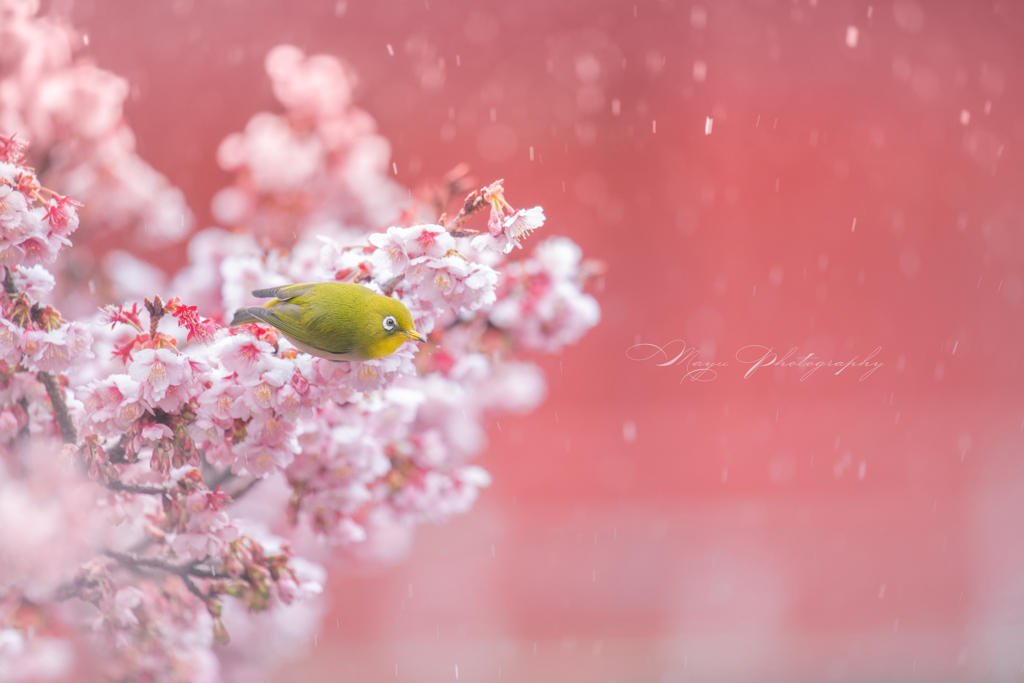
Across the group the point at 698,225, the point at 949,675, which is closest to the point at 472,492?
the point at 698,225

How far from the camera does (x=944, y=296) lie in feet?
3.26

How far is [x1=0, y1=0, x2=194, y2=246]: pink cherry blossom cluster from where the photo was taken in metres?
0.55

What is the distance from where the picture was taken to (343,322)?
0.90 ft

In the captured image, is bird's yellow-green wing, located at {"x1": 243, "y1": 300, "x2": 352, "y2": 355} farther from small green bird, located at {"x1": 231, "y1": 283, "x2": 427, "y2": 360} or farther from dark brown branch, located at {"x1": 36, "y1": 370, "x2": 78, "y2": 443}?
dark brown branch, located at {"x1": 36, "y1": 370, "x2": 78, "y2": 443}

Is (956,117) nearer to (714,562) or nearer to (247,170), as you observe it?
(714,562)

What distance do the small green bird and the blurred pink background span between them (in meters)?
0.62

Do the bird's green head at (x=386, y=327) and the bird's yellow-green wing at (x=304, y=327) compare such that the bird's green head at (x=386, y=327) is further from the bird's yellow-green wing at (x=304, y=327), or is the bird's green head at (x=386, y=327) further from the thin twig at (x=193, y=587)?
the thin twig at (x=193, y=587)

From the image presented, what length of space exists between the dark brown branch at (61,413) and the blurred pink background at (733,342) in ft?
1.98

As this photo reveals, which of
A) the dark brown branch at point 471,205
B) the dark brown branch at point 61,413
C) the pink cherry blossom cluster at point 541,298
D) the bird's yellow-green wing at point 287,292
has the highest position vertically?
the pink cherry blossom cluster at point 541,298

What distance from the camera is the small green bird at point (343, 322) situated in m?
0.28

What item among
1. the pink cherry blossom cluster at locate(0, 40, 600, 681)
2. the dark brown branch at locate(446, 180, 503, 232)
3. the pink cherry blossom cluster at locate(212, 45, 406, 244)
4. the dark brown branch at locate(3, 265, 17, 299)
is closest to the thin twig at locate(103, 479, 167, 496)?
the pink cherry blossom cluster at locate(0, 40, 600, 681)

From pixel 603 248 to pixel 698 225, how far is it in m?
0.16

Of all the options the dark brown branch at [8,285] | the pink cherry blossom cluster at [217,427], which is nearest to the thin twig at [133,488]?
the pink cherry blossom cluster at [217,427]

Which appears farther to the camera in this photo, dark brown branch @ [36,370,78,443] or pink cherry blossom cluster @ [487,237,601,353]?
pink cherry blossom cluster @ [487,237,601,353]
